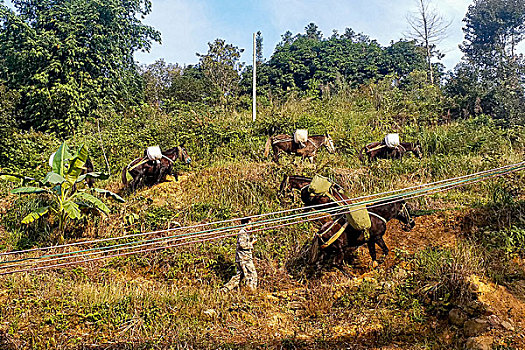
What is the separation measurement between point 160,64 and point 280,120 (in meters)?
16.2

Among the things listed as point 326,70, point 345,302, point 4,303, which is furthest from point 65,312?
point 326,70

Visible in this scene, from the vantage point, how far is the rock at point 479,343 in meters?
3.80

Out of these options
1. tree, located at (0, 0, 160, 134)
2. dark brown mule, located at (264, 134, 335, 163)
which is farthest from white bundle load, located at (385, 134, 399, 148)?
tree, located at (0, 0, 160, 134)

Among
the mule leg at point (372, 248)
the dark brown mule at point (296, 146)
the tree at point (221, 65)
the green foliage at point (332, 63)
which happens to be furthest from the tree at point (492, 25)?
the mule leg at point (372, 248)

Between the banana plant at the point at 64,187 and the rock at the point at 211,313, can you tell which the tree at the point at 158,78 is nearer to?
the banana plant at the point at 64,187

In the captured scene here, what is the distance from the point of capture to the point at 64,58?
16641mm

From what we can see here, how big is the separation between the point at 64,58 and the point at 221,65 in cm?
742

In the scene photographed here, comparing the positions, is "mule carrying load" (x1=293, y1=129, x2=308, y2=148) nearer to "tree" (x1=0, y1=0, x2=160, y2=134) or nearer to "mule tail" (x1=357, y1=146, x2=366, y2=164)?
"mule tail" (x1=357, y1=146, x2=366, y2=164)

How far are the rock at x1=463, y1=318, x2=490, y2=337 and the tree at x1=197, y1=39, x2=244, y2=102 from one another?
53.0 ft

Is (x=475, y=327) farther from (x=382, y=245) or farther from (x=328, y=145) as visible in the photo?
(x=328, y=145)

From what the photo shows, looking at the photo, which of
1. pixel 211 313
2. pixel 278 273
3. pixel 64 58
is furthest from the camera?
pixel 64 58

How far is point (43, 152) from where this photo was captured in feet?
40.6

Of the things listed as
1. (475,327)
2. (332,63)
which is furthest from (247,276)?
(332,63)

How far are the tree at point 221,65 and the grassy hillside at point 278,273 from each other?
9.52 metres
